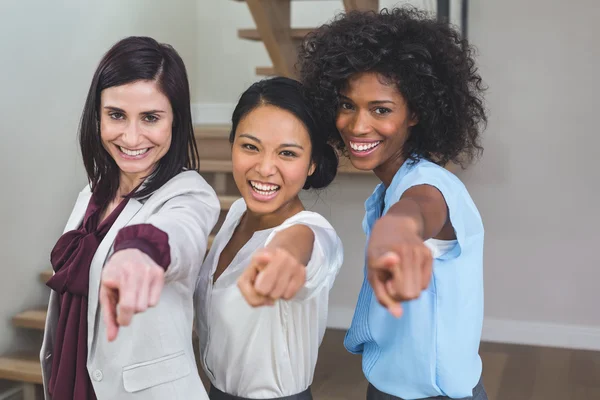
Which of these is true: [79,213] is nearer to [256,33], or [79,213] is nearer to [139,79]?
[139,79]

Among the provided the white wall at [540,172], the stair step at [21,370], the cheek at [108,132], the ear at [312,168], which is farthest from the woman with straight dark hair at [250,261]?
the white wall at [540,172]

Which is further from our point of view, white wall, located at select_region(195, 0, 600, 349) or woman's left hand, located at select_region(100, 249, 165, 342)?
white wall, located at select_region(195, 0, 600, 349)

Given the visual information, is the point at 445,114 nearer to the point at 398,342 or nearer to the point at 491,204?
the point at 398,342

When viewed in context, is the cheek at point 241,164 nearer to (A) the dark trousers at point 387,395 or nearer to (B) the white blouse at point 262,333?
(B) the white blouse at point 262,333

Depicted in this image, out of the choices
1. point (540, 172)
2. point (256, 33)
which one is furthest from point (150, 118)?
point (540, 172)

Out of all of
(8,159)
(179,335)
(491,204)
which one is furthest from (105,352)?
(491,204)

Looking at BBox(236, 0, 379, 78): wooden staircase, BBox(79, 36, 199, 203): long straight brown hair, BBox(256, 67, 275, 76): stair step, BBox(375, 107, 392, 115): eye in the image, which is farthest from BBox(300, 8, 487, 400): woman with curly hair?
BBox(256, 67, 275, 76): stair step

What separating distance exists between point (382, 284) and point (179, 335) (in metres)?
0.57

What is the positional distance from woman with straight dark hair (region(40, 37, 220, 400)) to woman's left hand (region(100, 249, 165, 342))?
10.0 inches

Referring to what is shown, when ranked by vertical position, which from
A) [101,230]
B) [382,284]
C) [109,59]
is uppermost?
[109,59]

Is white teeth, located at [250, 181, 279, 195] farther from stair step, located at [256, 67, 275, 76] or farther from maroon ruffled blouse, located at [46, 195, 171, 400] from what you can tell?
stair step, located at [256, 67, 275, 76]

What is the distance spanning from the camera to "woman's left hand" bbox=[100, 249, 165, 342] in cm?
69

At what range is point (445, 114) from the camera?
1.18 meters

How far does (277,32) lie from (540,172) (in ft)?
5.13
